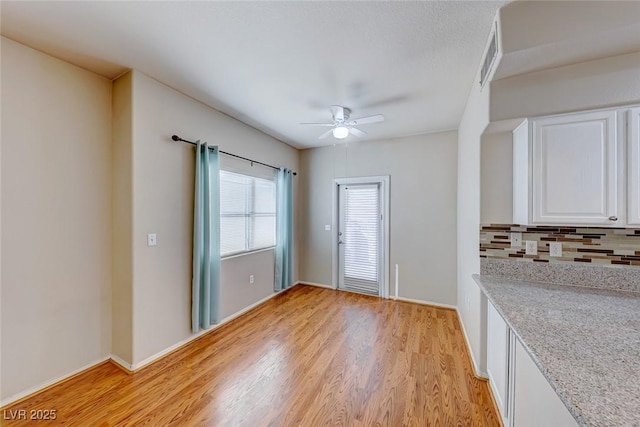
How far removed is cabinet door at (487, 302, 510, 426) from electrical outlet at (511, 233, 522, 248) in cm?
53

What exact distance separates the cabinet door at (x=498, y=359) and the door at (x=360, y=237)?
2159 mm

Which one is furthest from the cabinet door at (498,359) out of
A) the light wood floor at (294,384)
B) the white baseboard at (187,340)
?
the white baseboard at (187,340)

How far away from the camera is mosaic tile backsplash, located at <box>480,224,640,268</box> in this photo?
173 cm

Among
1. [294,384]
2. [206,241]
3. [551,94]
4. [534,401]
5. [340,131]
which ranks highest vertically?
[340,131]

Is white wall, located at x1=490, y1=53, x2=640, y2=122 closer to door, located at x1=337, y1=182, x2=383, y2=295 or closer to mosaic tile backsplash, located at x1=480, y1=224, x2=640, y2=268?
mosaic tile backsplash, located at x1=480, y1=224, x2=640, y2=268

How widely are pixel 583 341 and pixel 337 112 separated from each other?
2.60 meters

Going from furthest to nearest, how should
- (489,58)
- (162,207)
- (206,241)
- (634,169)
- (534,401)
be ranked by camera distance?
(206,241), (162,207), (489,58), (634,169), (534,401)

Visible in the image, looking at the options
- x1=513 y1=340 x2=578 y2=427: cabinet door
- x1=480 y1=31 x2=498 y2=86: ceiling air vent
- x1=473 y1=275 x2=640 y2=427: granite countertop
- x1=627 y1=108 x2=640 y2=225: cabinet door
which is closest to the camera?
x1=473 y1=275 x2=640 y2=427: granite countertop

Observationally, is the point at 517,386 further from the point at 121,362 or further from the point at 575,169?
the point at 121,362

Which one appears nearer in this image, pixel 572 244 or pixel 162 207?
pixel 572 244

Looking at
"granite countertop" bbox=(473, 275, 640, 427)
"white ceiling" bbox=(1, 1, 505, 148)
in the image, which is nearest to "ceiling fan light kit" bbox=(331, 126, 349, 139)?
"white ceiling" bbox=(1, 1, 505, 148)

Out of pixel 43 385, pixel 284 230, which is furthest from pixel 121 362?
pixel 284 230

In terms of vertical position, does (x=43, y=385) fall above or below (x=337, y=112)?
below

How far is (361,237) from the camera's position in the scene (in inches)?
171
